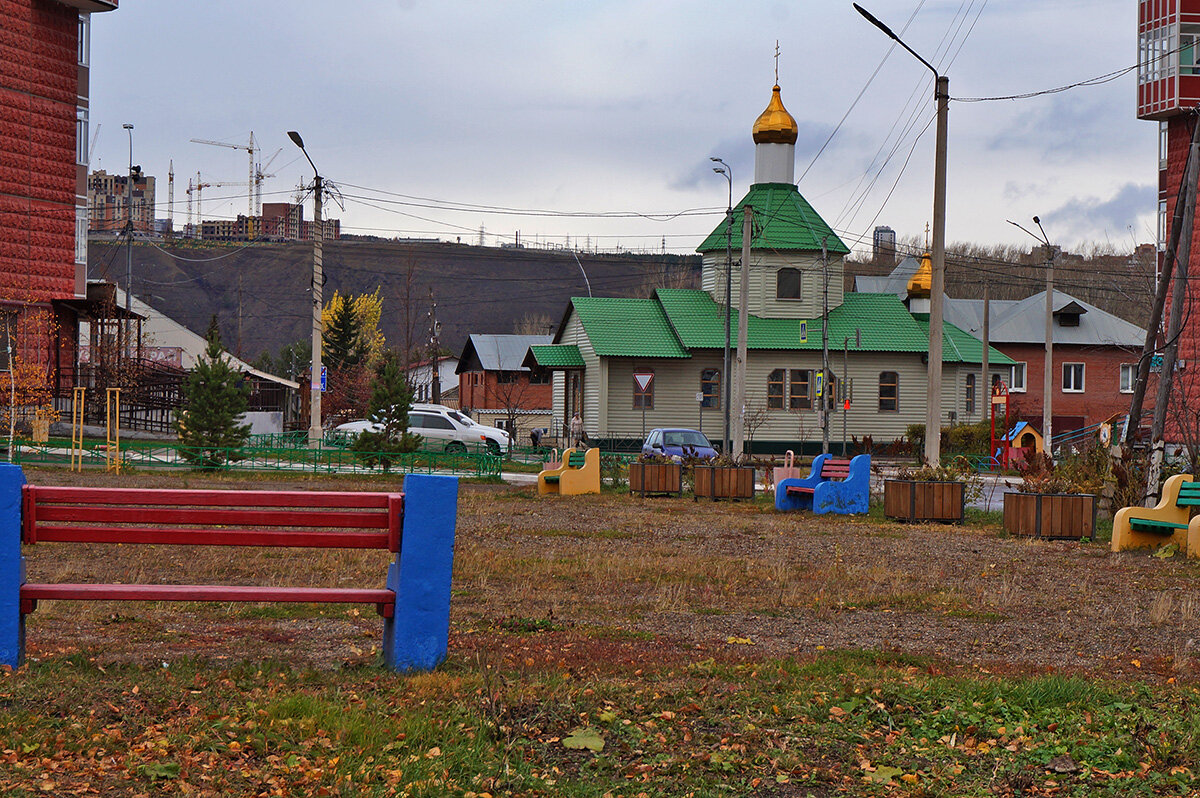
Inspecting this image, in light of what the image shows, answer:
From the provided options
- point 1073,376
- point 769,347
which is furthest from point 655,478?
point 1073,376

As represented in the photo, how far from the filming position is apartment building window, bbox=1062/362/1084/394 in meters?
62.0

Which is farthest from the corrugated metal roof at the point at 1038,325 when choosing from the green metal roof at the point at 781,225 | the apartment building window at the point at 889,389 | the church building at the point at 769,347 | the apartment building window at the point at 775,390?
the apartment building window at the point at 775,390

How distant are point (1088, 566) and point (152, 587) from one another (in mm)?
10362

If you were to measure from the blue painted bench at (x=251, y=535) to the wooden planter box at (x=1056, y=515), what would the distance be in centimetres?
1206

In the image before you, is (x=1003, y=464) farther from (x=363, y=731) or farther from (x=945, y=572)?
(x=363, y=731)

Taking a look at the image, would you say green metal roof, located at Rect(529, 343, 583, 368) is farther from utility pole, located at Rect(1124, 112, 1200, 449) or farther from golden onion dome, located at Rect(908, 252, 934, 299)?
utility pole, located at Rect(1124, 112, 1200, 449)

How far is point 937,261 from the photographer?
21.8 metres

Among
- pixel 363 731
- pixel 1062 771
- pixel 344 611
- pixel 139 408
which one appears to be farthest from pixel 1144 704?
pixel 139 408

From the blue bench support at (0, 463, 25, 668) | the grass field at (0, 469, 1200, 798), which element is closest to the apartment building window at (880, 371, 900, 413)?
the grass field at (0, 469, 1200, 798)

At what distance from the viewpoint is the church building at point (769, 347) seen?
47094 mm

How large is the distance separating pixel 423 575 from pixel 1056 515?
12272 mm

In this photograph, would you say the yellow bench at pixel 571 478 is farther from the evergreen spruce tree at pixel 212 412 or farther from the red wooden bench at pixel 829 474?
the evergreen spruce tree at pixel 212 412

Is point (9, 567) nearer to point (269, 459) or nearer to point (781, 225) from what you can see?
point (269, 459)

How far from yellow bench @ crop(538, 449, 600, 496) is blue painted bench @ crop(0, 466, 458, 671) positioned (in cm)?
1866
